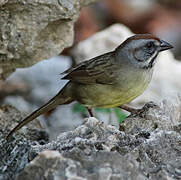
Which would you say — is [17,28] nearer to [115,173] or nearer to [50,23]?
[50,23]

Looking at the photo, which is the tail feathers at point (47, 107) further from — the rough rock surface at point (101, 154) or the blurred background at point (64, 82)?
the rough rock surface at point (101, 154)

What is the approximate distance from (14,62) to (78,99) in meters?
0.75

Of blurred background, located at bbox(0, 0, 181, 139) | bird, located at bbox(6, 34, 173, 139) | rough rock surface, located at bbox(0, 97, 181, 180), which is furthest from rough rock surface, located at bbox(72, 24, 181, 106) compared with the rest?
rough rock surface, located at bbox(0, 97, 181, 180)

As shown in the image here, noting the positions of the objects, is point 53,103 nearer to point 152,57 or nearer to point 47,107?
point 47,107

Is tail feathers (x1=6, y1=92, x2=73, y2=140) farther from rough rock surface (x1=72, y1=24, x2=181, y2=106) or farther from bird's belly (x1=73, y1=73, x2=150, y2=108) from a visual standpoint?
rough rock surface (x1=72, y1=24, x2=181, y2=106)

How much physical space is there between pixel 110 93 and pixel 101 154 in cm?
193

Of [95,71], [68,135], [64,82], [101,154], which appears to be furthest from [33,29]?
[64,82]

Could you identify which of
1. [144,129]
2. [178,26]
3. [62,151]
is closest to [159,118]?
[144,129]

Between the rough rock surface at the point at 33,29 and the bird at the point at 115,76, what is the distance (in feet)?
1.27

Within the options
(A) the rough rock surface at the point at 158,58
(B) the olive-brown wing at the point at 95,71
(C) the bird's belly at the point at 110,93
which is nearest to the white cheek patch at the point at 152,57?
(C) the bird's belly at the point at 110,93

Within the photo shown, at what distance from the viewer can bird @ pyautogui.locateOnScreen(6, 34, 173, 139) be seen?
5.07m

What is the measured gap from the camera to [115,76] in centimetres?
520

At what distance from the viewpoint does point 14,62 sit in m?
5.28

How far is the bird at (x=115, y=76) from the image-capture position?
5066mm
